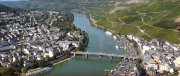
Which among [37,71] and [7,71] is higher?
[7,71]

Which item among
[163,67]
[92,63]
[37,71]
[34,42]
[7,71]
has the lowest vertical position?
[92,63]

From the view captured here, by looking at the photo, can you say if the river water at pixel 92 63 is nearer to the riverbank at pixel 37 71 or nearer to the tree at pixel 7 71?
the riverbank at pixel 37 71

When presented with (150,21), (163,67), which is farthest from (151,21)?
(163,67)

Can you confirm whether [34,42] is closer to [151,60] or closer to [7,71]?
[7,71]

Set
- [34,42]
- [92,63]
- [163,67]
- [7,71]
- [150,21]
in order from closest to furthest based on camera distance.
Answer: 1. [7,71]
2. [163,67]
3. [92,63]
4. [34,42]
5. [150,21]

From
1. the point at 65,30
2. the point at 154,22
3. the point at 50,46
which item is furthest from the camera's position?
the point at 154,22

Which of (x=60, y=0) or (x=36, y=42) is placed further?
(x=60, y=0)

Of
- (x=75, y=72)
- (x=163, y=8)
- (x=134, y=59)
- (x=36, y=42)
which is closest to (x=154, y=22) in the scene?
(x=163, y=8)

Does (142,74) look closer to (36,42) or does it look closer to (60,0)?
(36,42)
